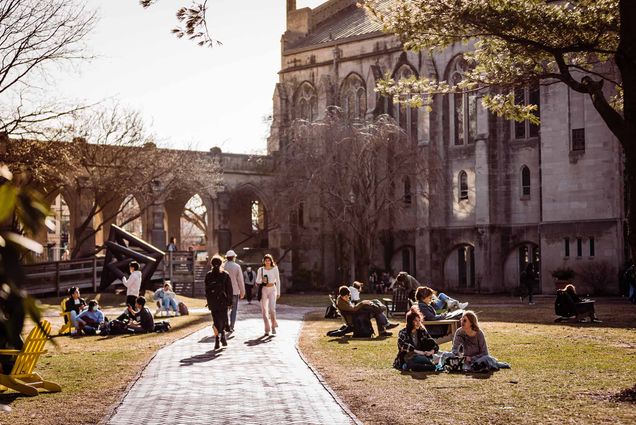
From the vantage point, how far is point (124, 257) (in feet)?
131

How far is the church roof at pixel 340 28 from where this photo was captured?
2485 inches

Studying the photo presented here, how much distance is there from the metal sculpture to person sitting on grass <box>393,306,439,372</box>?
24.4 metres

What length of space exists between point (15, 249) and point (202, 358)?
1530 centimetres

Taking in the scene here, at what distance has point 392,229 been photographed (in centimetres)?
5788

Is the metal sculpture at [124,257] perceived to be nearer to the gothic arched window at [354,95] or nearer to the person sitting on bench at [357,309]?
the person sitting on bench at [357,309]

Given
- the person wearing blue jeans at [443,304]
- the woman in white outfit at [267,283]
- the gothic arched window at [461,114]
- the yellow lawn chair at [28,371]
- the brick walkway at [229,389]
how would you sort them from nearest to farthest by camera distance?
the brick walkway at [229,389], the yellow lawn chair at [28,371], the woman in white outfit at [267,283], the person wearing blue jeans at [443,304], the gothic arched window at [461,114]

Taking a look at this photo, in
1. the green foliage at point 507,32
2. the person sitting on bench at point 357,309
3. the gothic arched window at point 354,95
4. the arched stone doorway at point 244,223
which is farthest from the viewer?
the arched stone doorway at point 244,223

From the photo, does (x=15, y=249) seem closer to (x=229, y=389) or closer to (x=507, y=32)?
(x=229, y=389)

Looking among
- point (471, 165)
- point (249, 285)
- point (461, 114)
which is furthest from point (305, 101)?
point (249, 285)

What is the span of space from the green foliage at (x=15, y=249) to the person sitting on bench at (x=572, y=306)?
25.4 meters

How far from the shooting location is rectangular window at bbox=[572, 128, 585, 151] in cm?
4775

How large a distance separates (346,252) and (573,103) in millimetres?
16741

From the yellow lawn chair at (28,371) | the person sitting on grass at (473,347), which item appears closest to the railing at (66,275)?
the yellow lawn chair at (28,371)

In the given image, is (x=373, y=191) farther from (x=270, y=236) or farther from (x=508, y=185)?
(x=270, y=236)
